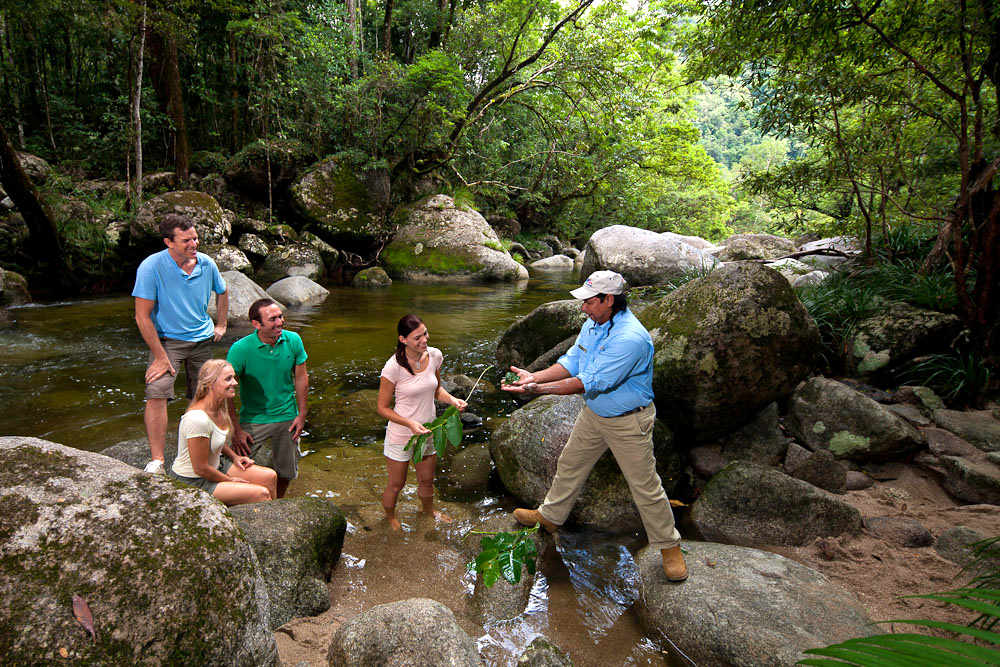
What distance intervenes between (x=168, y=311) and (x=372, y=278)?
1229cm

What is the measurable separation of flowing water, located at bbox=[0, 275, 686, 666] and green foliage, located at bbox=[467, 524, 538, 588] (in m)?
0.45

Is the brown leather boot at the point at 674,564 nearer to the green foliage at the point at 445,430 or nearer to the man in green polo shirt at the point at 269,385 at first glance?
the green foliage at the point at 445,430

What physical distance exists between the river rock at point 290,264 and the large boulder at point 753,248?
40.1 ft

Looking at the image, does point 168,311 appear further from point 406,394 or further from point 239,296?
point 239,296

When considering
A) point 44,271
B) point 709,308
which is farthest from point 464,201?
point 709,308

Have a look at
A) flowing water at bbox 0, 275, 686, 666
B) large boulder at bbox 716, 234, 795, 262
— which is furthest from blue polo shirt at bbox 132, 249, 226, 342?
large boulder at bbox 716, 234, 795, 262

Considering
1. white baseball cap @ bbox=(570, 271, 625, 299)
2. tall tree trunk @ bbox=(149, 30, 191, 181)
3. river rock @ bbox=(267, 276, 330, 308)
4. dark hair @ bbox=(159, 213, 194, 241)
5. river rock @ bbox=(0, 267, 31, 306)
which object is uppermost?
tall tree trunk @ bbox=(149, 30, 191, 181)

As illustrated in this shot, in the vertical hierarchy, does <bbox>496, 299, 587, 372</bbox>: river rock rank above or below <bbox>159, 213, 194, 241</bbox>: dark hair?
below

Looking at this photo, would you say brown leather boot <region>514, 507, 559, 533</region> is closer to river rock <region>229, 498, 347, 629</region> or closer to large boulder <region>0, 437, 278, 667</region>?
river rock <region>229, 498, 347, 629</region>

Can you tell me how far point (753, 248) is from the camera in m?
15.2

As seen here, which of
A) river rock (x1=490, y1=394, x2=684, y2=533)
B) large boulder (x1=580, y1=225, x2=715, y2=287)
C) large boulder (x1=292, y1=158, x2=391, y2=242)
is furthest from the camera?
large boulder (x1=292, y1=158, x2=391, y2=242)

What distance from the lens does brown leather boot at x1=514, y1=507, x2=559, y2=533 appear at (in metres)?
3.95

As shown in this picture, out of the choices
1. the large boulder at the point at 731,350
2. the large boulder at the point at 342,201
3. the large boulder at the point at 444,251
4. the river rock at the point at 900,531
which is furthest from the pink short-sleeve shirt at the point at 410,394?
the large boulder at the point at 342,201

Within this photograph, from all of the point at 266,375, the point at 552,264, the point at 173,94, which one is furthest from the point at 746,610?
the point at 552,264
